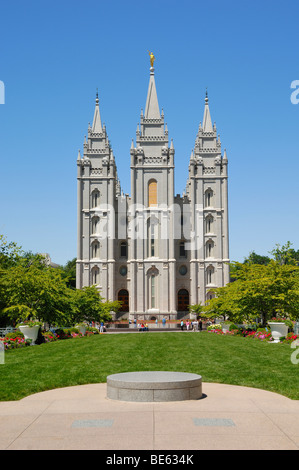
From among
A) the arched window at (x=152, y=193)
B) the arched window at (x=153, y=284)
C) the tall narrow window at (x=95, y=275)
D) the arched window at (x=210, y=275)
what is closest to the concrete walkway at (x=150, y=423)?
the arched window at (x=153, y=284)

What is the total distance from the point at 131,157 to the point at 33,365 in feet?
181

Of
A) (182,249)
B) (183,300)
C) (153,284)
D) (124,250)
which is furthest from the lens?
(124,250)

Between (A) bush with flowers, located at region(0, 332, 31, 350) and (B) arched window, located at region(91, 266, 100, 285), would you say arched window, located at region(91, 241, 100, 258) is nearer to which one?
(B) arched window, located at region(91, 266, 100, 285)

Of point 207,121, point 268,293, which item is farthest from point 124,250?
point 268,293

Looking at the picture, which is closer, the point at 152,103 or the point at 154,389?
the point at 154,389

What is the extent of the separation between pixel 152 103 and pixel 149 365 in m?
60.3

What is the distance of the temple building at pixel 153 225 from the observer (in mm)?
69125

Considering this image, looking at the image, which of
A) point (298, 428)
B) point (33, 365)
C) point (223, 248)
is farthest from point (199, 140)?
point (298, 428)

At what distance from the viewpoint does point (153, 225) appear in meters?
69.7

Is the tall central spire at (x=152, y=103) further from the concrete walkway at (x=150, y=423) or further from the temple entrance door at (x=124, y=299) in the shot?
the concrete walkway at (x=150, y=423)

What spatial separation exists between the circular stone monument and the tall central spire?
64258 millimetres

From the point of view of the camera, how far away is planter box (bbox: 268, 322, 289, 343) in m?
27.0

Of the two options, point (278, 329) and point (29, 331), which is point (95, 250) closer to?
point (29, 331)

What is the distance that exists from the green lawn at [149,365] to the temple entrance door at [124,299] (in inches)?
1868
